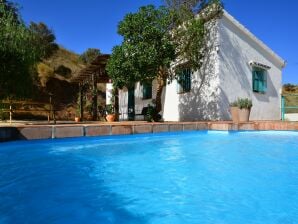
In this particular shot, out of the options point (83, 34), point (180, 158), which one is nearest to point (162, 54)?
point (180, 158)

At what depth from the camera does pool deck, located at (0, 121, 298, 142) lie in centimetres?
573

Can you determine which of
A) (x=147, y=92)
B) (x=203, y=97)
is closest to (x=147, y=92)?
(x=147, y=92)

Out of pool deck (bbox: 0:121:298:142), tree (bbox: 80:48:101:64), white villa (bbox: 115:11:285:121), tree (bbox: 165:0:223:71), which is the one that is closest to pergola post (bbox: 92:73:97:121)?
white villa (bbox: 115:11:285:121)

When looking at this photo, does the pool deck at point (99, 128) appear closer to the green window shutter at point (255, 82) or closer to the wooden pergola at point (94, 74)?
the green window shutter at point (255, 82)

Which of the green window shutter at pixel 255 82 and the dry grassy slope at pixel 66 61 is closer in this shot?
the green window shutter at pixel 255 82

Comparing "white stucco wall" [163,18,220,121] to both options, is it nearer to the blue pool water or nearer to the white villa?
the white villa

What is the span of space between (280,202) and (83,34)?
26.6 metres

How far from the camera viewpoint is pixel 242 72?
40.9ft

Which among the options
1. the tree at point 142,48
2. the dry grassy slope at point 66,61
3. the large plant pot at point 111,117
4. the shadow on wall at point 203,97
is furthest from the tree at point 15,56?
the dry grassy slope at point 66,61

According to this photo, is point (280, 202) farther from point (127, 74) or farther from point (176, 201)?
point (127, 74)

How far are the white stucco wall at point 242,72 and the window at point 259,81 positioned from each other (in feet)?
0.86

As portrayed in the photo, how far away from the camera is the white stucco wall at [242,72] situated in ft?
38.0

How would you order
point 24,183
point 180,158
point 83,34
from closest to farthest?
point 24,183, point 180,158, point 83,34

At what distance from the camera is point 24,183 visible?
321 cm
